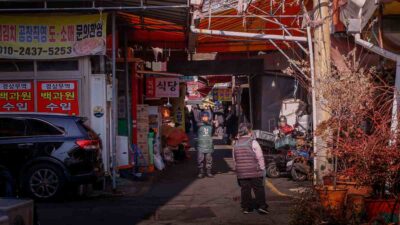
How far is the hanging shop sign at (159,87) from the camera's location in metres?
21.0

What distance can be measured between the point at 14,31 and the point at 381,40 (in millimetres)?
8408

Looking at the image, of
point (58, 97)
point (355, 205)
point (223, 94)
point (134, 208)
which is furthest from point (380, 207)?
point (223, 94)

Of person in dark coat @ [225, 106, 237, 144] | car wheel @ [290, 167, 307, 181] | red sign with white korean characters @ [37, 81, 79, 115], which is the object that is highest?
red sign with white korean characters @ [37, 81, 79, 115]

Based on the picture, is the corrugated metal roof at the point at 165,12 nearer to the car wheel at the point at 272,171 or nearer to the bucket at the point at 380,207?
the car wheel at the point at 272,171

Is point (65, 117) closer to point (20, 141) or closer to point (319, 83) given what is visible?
point (20, 141)

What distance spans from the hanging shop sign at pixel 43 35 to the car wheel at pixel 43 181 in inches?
124

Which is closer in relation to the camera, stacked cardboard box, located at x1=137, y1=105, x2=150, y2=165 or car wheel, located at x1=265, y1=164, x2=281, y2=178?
car wheel, located at x1=265, y1=164, x2=281, y2=178

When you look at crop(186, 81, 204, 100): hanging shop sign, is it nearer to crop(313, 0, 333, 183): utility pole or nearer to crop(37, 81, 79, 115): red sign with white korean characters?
crop(37, 81, 79, 115): red sign with white korean characters

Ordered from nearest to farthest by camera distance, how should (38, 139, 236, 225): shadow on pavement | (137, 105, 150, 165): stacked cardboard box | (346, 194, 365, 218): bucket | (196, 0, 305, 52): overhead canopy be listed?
(346, 194, 365, 218): bucket → (38, 139, 236, 225): shadow on pavement → (196, 0, 305, 52): overhead canopy → (137, 105, 150, 165): stacked cardboard box

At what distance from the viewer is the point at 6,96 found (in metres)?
15.1

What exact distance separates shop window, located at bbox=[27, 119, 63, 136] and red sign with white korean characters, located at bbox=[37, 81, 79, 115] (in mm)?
2007

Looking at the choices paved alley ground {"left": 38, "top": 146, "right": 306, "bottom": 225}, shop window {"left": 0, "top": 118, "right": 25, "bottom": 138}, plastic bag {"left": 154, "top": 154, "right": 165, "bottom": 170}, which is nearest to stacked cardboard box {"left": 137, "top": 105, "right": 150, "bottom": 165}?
plastic bag {"left": 154, "top": 154, "right": 165, "bottom": 170}

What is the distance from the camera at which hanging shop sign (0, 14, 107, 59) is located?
14.6 meters

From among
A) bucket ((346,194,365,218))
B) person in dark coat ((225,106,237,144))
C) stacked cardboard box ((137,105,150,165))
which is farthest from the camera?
person in dark coat ((225,106,237,144))
